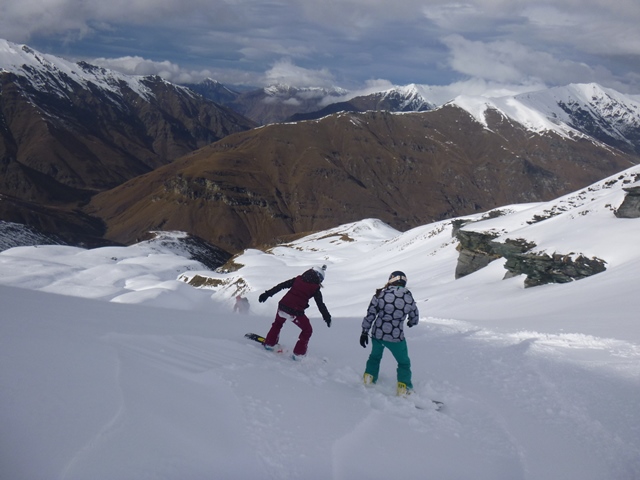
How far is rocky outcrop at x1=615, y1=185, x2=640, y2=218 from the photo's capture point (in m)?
23.3

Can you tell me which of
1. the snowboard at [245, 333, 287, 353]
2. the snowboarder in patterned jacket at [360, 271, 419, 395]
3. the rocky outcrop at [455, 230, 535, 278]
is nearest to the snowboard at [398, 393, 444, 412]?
the snowboarder in patterned jacket at [360, 271, 419, 395]

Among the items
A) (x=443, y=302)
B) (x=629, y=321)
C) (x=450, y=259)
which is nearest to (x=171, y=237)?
(x=450, y=259)

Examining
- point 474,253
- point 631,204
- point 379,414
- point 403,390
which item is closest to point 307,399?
point 379,414

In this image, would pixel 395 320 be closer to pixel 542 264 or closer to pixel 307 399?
pixel 307 399

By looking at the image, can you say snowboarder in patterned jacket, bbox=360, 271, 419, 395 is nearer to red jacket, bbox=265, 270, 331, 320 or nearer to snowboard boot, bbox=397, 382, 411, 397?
snowboard boot, bbox=397, 382, 411, 397

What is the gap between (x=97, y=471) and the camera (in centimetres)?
391

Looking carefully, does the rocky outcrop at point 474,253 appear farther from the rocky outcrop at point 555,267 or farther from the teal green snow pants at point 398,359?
the teal green snow pants at point 398,359

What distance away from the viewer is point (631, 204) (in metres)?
23.8

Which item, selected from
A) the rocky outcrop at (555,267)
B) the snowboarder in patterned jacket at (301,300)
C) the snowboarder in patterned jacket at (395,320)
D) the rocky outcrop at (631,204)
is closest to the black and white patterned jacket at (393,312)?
the snowboarder in patterned jacket at (395,320)

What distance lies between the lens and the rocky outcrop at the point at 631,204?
23.3 meters

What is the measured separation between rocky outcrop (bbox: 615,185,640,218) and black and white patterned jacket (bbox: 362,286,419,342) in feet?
68.5

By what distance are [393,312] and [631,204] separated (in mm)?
21590

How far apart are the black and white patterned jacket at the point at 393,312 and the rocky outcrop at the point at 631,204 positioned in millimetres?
20866

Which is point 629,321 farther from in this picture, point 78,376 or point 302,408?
point 78,376
